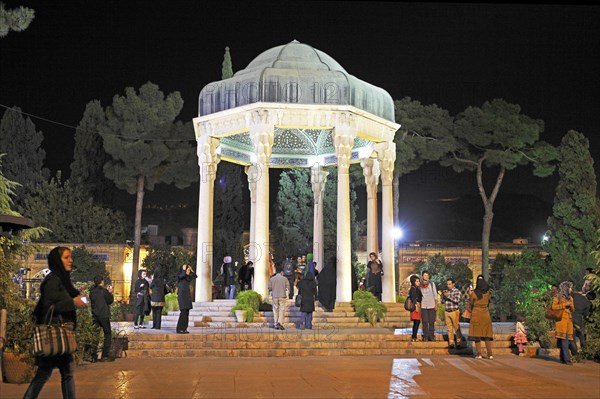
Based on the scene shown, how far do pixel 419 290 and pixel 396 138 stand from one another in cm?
1976

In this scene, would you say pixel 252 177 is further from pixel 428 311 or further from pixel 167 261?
pixel 167 261

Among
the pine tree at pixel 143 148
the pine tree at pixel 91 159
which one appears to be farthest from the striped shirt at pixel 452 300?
the pine tree at pixel 91 159

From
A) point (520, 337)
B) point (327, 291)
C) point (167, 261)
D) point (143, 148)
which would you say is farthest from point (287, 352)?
point (143, 148)

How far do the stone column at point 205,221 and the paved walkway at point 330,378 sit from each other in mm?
6267

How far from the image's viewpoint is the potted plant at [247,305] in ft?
59.5

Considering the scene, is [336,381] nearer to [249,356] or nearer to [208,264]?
[249,356]

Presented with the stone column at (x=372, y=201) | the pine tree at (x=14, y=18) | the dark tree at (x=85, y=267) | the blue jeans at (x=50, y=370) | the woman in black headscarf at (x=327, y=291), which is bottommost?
the blue jeans at (x=50, y=370)

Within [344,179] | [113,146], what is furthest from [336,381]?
[113,146]

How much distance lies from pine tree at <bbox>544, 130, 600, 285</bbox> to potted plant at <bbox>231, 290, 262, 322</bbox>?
1597cm

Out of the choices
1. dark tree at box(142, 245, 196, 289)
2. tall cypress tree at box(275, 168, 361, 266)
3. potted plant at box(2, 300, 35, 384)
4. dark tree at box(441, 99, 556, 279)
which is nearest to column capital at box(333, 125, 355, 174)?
potted plant at box(2, 300, 35, 384)

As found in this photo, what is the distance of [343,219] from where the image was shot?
19.7 meters

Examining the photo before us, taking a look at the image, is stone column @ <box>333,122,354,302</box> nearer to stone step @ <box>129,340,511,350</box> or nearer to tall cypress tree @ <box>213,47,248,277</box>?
stone step @ <box>129,340,511,350</box>

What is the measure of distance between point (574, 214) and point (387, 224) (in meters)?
13.4

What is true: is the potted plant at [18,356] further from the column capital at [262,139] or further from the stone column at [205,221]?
the column capital at [262,139]
